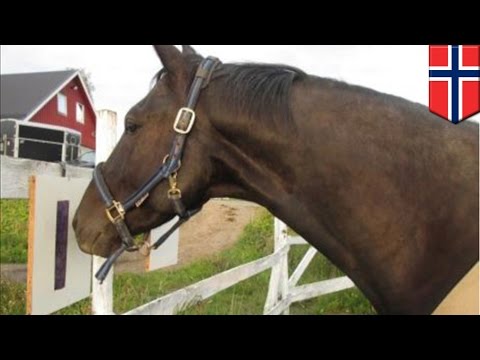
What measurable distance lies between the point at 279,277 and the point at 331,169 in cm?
339

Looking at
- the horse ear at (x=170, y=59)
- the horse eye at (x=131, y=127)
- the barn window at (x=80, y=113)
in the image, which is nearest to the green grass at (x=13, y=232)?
the horse eye at (x=131, y=127)

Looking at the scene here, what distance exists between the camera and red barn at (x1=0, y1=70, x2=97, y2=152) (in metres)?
26.2

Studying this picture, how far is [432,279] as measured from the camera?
1827mm

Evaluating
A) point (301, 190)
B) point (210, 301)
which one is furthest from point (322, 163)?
point (210, 301)

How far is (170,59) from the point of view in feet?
6.84

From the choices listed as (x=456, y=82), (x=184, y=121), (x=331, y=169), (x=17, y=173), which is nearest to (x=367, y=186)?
(x=331, y=169)

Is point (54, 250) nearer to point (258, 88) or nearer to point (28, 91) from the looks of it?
point (258, 88)

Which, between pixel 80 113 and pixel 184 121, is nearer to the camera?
pixel 184 121

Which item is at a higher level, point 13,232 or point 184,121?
point 184,121

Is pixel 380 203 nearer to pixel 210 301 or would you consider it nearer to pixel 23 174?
pixel 23 174

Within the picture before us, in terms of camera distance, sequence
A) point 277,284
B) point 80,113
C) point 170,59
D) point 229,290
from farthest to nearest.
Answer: point 80,113 → point 229,290 → point 277,284 → point 170,59

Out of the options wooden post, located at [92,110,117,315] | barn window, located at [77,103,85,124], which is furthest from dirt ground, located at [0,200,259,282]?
barn window, located at [77,103,85,124]

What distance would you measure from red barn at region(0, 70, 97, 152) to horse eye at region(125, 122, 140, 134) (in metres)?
24.4

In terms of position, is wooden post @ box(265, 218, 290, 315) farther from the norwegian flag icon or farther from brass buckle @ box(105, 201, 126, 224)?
brass buckle @ box(105, 201, 126, 224)
